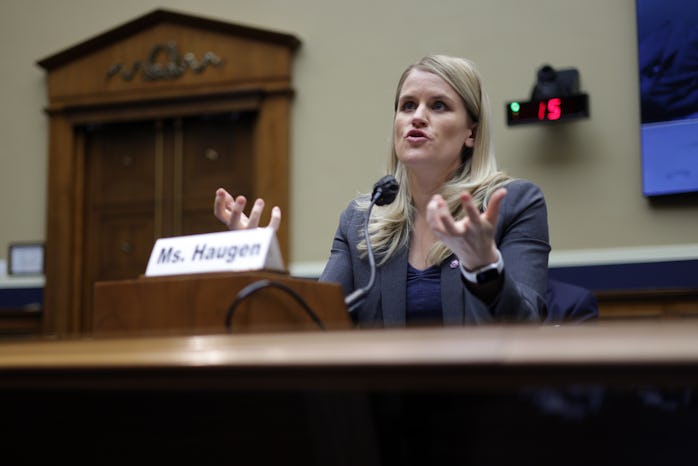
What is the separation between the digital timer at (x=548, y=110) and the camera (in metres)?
4.57

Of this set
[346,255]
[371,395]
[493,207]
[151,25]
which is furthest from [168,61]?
[371,395]

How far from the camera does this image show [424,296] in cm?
182

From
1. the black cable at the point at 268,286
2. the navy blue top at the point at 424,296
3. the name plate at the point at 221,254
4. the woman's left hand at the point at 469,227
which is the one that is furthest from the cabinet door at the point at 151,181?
the black cable at the point at 268,286

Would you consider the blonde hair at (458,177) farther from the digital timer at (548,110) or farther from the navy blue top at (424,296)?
the digital timer at (548,110)

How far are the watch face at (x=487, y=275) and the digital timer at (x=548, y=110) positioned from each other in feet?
11.1

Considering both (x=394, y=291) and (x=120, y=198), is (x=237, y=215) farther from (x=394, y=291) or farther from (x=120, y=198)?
(x=120, y=198)

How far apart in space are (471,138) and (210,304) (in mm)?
985

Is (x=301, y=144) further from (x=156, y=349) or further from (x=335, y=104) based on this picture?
(x=156, y=349)

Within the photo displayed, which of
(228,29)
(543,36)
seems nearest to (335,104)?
(228,29)

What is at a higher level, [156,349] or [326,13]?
[326,13]

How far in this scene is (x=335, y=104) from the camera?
17.3 ft

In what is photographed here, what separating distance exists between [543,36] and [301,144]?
1517 mm

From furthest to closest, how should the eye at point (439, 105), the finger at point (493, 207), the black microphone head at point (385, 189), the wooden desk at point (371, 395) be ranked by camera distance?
the eye at point (439, 105) → the black microphone head at point (385, 189) → the finger at point (493, 207) → the wooden desk at point (371, 395)

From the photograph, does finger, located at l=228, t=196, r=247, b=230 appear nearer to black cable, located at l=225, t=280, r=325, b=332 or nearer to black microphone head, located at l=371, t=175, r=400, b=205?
black microphone head, located at l=371, t=175, r=400, b=205
